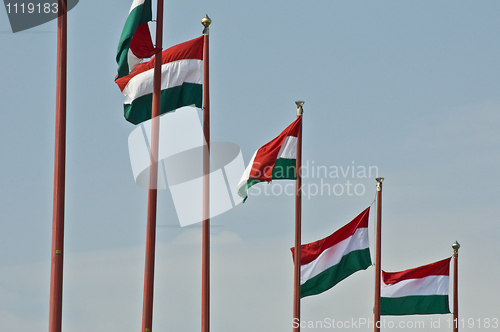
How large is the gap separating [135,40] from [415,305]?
49.1 feet

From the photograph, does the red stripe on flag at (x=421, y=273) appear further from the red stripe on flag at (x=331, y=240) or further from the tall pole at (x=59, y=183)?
the tall pole at (x=59, y=183)

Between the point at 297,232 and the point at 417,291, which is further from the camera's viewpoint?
the point at 417,291

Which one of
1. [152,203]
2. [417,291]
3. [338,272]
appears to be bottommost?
[417,291]

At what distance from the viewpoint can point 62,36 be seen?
13742 mm

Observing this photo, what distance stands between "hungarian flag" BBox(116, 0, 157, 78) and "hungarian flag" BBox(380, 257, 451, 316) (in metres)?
13.7

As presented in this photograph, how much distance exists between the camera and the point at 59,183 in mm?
13148

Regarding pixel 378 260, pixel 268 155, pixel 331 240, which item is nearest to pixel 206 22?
pixel 268 155

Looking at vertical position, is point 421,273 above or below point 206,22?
below

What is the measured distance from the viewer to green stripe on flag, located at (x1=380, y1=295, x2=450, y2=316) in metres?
26.7

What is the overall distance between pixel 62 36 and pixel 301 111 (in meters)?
9.02

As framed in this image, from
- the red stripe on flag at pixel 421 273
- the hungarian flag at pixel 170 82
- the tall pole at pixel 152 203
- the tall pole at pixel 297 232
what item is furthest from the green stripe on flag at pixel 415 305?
the tall pole at pixel 152 203

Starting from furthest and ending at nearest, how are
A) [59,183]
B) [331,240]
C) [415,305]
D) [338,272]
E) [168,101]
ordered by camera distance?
[415,305] < [331,240] < [338,272] < [168,101] < [59,183]

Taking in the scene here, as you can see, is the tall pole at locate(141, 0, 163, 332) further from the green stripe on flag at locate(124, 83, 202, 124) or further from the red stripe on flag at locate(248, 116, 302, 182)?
the red stripe on flag at locate(248, 116, 302, 182)

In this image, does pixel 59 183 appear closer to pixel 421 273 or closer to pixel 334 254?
pixel 334 254
